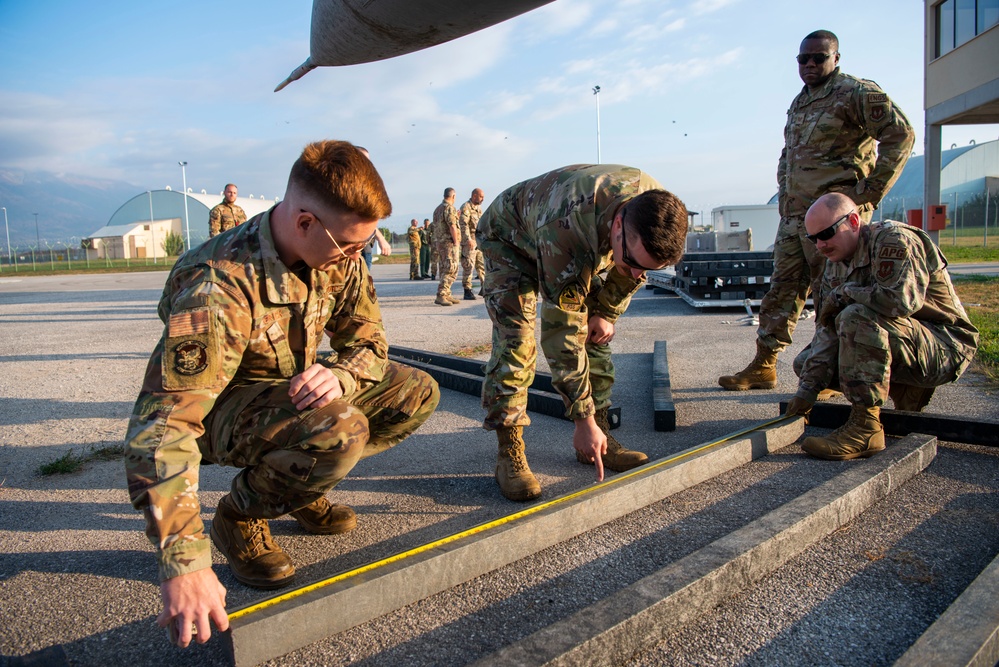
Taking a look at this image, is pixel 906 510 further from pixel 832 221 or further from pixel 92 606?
pixel 92 606

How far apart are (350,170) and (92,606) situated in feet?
5.27

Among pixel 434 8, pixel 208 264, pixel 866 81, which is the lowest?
pixel 208 264

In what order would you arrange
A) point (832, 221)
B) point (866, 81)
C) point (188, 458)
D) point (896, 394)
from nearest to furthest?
point (188, 458) → point (832, 221) → point (896, 394) → point (866, 81)

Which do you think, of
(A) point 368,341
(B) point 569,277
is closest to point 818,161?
(B) point 569,277

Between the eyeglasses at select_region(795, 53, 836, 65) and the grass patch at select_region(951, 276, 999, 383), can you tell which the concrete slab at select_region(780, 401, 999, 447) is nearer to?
the grass patch at select_region(951, 276, 999, 383)

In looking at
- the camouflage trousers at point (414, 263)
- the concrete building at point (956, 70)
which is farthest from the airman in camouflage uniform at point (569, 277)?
the concrete building at point (956, 70)

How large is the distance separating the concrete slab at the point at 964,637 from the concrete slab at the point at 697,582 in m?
0.54

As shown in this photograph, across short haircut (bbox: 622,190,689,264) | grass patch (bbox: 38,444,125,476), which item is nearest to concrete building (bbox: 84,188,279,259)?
grass patch (bbox: 38,444,125,476)

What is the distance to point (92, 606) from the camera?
2.22 metres

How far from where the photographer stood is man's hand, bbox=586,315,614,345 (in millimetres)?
3521

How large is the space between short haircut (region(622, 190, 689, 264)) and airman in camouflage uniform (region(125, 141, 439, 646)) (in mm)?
884

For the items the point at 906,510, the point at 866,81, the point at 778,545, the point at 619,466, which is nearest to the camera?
the point at 778,545

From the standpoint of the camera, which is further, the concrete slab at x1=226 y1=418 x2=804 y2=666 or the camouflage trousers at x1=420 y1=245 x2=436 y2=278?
the camouflage trousers at x1=420 y1=245 x2=436 y2=278

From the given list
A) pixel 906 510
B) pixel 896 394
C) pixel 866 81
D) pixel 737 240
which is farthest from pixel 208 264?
pixel 737 240
